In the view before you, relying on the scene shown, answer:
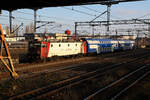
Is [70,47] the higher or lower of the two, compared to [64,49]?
higher

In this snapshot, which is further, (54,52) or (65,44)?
(65,44)

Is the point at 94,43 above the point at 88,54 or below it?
above

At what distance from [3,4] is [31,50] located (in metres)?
14.4

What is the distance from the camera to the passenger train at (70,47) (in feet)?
71.1

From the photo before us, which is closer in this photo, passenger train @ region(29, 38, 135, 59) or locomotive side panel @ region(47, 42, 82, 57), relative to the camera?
passenger train @ region(29, 38, 135, 59)

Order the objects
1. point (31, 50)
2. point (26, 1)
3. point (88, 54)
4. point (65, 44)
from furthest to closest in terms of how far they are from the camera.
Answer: point (88, 54) < point (65, 44) < point (31, 50) < point (26, 1)

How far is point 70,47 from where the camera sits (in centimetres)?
2606

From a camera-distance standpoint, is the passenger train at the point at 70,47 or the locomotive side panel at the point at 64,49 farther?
the locomotive side panel at the point at 64,49

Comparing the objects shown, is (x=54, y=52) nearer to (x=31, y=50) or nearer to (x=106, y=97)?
(x=31, y=50)

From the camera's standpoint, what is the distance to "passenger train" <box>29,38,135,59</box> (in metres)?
21.7

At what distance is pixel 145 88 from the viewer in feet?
33.7

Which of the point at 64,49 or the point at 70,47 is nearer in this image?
the point at 64,49

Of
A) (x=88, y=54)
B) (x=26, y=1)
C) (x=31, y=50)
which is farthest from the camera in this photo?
(x=88, y=54)

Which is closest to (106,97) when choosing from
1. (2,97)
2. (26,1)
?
(2,97)
